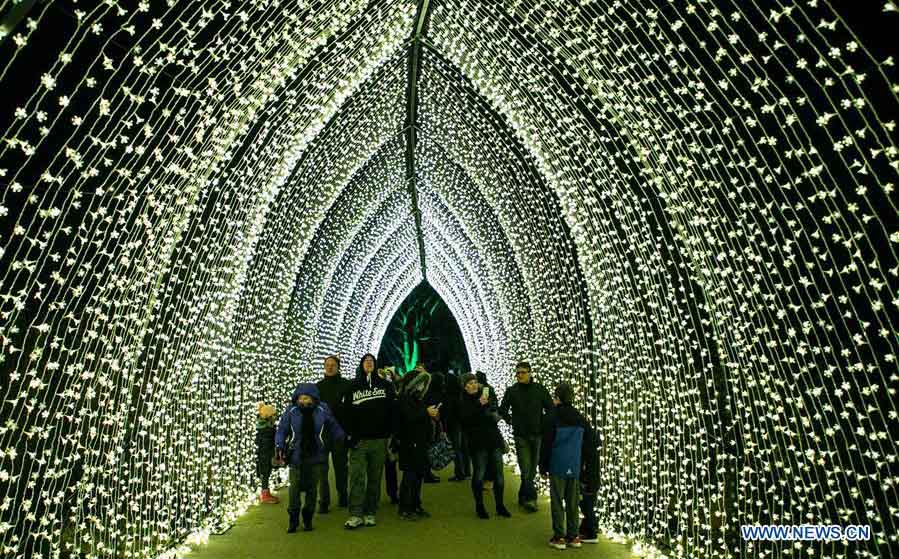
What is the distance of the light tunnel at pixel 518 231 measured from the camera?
5.21 m

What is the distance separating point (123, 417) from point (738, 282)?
446 cm

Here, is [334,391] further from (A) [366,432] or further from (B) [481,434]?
(B) [481,434]

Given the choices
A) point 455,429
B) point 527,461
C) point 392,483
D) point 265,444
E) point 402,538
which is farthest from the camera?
point 455,429

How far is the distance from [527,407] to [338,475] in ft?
7.92

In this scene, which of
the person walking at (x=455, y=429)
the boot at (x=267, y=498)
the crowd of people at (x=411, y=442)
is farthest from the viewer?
the person walking at (x=455, y=429)

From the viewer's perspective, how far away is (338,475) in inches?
380

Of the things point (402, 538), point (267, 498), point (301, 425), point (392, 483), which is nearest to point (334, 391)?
point (301, 425)

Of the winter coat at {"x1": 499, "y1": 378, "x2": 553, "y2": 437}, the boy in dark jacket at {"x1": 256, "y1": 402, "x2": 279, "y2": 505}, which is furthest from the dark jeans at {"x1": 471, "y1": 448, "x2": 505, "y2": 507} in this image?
the boy in dark jacket at {"x1": 256, "y1": 402, "x2": 279, "y2": 505}

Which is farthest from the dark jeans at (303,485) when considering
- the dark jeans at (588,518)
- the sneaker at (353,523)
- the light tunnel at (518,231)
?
the dark jeans at (588,518)

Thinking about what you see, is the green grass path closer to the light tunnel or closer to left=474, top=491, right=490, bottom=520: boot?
left=474, top=491, right=490, bottom=520: boot

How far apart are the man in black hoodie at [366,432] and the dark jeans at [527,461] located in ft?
4.93

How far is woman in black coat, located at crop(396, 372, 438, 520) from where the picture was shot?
8.35 meters

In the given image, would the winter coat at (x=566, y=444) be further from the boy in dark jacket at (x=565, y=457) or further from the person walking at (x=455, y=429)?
the person walking at (x=455, y=429)

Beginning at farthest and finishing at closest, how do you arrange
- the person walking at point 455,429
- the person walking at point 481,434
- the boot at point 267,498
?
the person walking at point 455,429, the boot at point 267,498, the person walking at point 481,434
